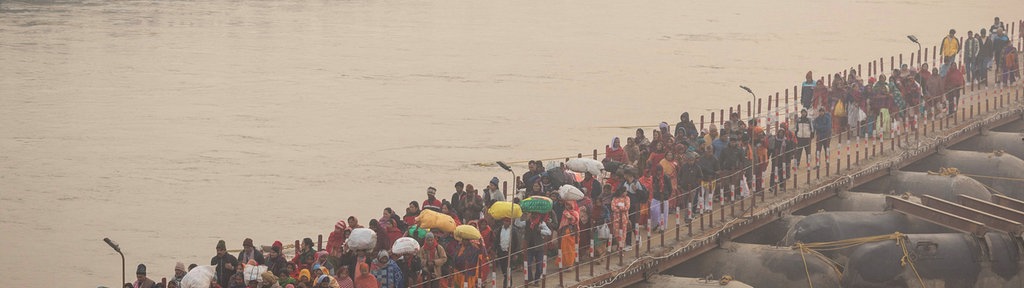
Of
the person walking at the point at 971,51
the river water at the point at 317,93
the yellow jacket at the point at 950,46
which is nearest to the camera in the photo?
the river water at the point at 317,93

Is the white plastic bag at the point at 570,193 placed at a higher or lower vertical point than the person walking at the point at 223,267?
higher

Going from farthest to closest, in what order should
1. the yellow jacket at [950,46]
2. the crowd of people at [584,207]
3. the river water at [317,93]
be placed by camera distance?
the yellow jacket at [950,46] → the river water at [317,93] → the crowd of people at [584,207]

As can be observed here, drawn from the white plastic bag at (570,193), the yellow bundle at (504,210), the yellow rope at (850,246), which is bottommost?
the yellow rope at (850,246)

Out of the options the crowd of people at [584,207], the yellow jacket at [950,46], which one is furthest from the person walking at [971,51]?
the crowd of people at [584,207]

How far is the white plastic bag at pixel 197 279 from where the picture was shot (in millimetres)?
17312

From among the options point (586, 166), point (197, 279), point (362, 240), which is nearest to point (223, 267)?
point (197, 279)

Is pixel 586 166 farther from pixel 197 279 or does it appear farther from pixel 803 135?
pixel 197 279

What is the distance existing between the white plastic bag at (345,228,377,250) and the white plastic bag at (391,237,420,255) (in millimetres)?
291

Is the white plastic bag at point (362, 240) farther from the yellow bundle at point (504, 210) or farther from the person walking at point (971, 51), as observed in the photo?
the person walking at point (971, 51)

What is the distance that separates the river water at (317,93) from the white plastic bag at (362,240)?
35.8 feet

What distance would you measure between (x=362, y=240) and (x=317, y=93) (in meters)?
29.0

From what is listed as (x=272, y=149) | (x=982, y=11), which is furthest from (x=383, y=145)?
(x=982, y=11)

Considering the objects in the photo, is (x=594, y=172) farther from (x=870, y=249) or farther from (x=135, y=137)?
(x=135, y=137)

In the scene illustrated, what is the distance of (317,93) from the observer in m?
46.9
